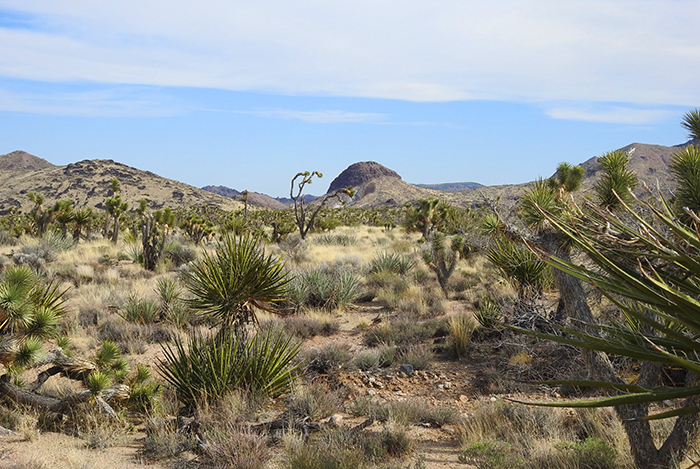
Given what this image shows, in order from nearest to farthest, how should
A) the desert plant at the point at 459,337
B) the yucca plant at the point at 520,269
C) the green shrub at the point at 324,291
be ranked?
1. the desert plant at the point at 459,337
2. the yucca plant at the point at 520,269
3. the green shrub at the point at 324,291

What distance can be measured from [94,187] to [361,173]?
95.4 metres

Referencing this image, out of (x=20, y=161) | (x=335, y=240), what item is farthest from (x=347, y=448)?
(x=20, y=161)

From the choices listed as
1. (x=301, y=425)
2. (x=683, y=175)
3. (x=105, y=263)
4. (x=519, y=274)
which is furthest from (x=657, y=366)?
(x=105, y=263)

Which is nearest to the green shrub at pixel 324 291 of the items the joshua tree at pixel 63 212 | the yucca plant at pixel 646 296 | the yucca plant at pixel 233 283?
the yucca plant at pixel 233 283

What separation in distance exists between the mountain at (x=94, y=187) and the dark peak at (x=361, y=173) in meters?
72.3

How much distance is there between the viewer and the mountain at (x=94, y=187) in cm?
7462

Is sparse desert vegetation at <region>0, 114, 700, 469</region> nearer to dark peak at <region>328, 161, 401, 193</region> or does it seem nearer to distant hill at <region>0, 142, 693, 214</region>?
distant hill at <region>0, 142, 693, 214</region>

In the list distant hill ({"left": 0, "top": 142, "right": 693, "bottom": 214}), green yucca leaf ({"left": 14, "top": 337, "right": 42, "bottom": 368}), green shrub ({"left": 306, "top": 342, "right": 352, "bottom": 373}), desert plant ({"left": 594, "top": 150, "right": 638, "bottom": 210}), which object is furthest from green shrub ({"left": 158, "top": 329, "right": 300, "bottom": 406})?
distant hill ({"left": 0, "top": 142, "right": 693, "bottom": 214})

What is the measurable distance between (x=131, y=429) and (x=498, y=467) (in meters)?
3.95

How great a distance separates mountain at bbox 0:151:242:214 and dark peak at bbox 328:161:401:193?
72276 millimetres

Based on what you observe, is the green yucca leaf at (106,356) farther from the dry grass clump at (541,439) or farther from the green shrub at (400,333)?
the green shrub at (400,333)

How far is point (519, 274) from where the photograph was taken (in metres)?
9.49

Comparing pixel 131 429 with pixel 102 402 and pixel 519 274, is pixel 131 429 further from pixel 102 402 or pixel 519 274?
pixel 519 274

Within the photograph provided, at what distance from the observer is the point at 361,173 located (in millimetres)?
162625
